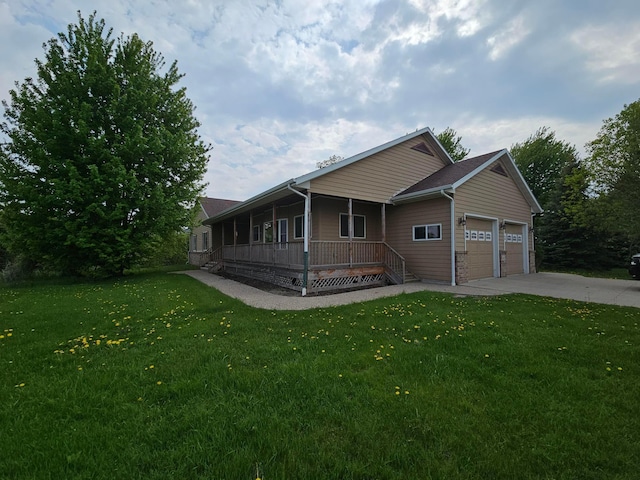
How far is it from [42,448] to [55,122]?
13.7 m

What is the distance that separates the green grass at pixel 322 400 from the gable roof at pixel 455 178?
6772 mm

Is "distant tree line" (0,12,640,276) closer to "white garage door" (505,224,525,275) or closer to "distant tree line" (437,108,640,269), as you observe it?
"distant tree line" (437,108,640,269)

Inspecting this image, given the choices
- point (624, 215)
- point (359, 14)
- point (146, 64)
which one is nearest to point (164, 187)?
point (146, 64)

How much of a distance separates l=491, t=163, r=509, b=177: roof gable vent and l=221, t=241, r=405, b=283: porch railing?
617cm

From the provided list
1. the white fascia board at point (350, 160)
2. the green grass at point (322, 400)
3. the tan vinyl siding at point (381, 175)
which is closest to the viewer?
the green grass at point (322, 400)

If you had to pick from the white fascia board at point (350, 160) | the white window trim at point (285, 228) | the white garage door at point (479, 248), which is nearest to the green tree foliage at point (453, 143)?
the white fascia board at point (350, 160)

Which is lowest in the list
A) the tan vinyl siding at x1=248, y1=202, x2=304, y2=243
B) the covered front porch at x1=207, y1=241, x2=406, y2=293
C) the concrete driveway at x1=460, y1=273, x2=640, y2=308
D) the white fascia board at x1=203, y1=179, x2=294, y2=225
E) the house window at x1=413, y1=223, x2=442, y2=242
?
the concrete driveway at x1=460, y1=273, x2=640, y2=308

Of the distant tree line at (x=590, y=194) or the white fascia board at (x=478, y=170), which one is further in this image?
the distant tree line at (x=590, y=194)

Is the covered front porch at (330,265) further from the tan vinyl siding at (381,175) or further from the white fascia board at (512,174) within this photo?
the white fascia board at (512,174)

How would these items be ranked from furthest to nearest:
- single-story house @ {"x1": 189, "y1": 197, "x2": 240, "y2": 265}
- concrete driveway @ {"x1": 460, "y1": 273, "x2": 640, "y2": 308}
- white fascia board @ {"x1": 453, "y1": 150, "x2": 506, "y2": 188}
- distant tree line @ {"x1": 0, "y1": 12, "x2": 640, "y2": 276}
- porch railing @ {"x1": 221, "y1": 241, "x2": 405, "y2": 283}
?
single-story house @ {"x1": 189, "y1": 197, "x2": 240, "y2": 265}
distant tree line @ {"x1": 0, "y1": 12, "x2": 640, "y2": 276}
white fascia board @ {"x1": 453, "y1": 150, "x2": 506, "y2": 188}
porch railing @ {"x1": 221, "y1": 241, "x2": 405, "y2": 283}
concrete driveway @ {"x1": 460, "y1": 273, "x2": 640, "y2": 308}

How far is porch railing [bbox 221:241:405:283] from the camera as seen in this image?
10.4 m

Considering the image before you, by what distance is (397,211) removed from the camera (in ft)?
42.2

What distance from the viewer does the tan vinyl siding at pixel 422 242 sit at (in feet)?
36.2

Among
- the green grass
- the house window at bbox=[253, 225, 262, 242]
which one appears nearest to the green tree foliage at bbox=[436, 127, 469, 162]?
the house window at bbox=[253, 225, 262, 242]
